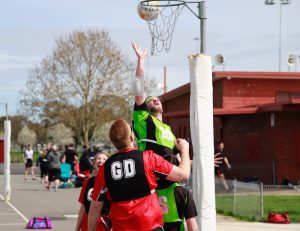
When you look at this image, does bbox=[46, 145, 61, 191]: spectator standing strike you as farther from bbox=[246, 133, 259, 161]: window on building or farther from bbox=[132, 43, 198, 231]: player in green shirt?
bbox=[132, 43, 198, 231]: player in green shirt

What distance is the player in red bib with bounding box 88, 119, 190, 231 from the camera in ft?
18.9

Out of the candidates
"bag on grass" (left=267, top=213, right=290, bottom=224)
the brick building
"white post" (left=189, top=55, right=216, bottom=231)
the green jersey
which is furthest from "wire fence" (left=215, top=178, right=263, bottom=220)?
the green jersey

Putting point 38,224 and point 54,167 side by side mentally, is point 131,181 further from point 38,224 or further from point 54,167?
point 54,167

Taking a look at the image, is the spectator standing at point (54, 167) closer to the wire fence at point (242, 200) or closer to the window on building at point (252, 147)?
the window on building at point (252, 147)

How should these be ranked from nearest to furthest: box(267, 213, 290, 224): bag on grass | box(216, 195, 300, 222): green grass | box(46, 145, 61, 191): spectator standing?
box(267, 213, 290, 224): bag on grass → box(216, 195, 300, 222): green grass → box(46, 145, 61, 191): spectator standing

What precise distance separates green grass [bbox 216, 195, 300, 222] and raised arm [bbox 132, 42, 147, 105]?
31.0 ft

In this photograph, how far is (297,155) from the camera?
2738cm

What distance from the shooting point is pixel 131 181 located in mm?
5758

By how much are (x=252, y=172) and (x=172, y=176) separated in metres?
22.5

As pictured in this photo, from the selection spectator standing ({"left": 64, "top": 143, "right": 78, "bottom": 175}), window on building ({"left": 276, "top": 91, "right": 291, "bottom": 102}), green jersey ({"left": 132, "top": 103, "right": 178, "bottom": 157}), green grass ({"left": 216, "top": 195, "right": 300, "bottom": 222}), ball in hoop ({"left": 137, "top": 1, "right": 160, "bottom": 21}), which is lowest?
green grass ({"left": 216, "top": 195, "right": 300, "bottom": 222})

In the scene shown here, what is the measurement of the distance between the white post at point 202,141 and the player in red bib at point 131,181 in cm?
260

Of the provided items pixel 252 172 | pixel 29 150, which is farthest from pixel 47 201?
pixel 29 150

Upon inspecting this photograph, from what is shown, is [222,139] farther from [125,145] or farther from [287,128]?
[125,145]

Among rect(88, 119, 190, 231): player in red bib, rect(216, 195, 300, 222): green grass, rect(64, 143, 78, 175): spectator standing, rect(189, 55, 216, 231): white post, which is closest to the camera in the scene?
rect(88, 119, 190, 231): player in red bib
